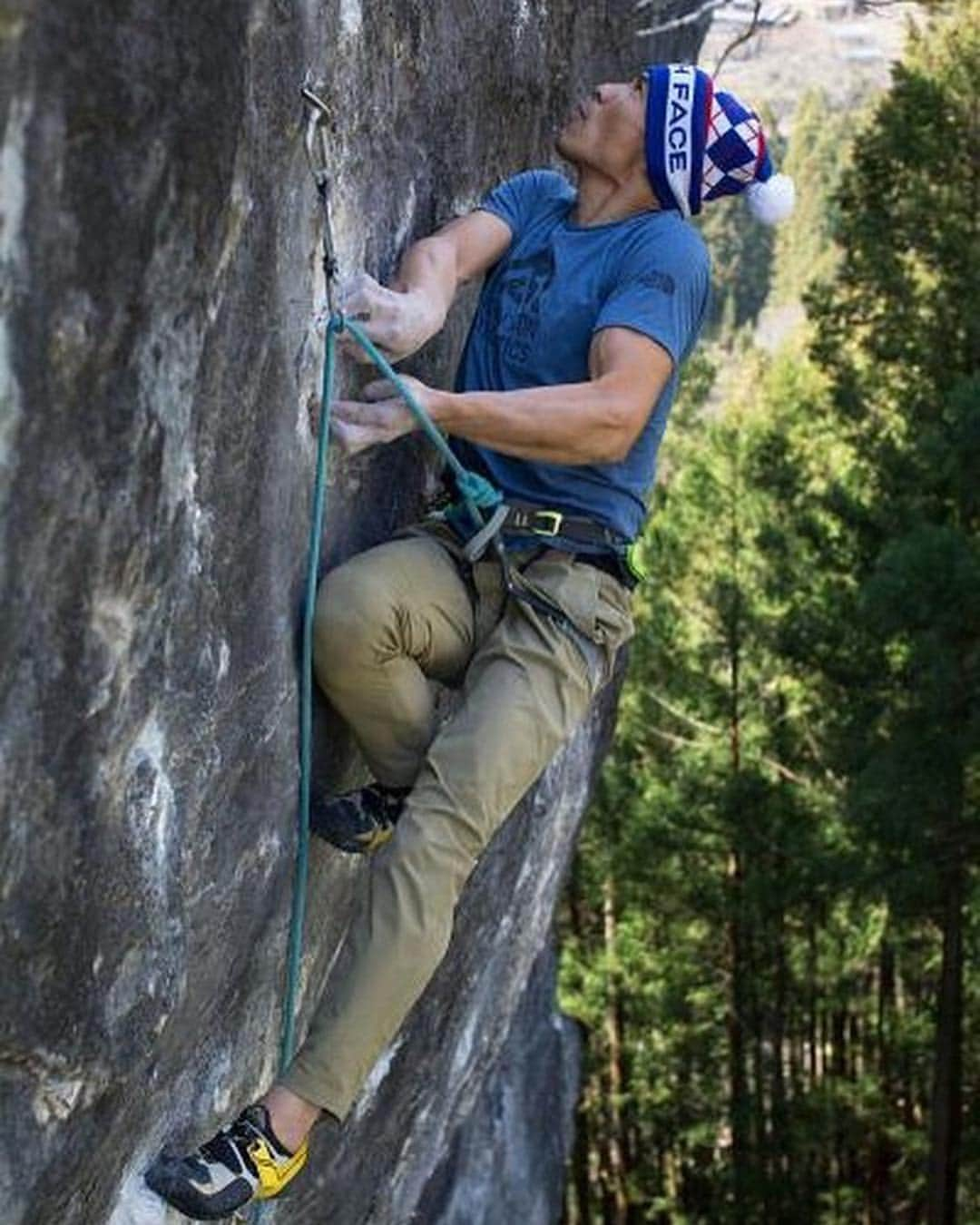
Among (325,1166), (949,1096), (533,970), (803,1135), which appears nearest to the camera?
(325,1166)

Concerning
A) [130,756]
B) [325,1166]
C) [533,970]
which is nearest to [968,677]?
[533,970]

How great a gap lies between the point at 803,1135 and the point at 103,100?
19470mm

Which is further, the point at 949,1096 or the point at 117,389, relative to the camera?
the point at 949,1096

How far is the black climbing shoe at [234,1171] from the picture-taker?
4.23 meters

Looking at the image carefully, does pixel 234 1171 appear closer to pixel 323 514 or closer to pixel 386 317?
pixel 323 514

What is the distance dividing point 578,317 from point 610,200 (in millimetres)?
416

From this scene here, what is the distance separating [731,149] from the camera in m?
4.96

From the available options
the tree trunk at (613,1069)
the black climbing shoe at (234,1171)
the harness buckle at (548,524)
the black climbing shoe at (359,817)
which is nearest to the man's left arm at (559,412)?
the harness buckle at (548,524)

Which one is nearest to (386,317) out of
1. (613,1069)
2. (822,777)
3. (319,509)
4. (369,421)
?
(369,421)

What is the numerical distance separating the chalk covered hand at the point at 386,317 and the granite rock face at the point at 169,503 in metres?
0.13

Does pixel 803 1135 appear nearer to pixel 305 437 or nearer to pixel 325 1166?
pixel 325 1166

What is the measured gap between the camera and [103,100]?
10.9 ft

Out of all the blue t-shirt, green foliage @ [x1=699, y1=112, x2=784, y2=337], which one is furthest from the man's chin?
green foliage @ [x1=699, y1=112, x2=784, y2=337]

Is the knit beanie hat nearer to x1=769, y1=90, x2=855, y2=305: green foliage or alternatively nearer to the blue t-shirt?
the blue t-shirt
